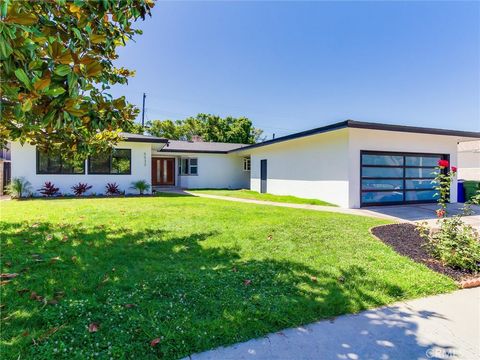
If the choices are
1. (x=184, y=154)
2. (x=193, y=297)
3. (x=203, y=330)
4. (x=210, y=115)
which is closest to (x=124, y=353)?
(x=203, y=330)

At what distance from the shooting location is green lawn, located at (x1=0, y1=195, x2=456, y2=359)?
240 centimetres

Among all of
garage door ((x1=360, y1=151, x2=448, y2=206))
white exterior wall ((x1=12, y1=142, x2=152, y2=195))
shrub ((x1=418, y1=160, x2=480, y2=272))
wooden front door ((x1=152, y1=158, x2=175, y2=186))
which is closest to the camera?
shrub ((x1=418, y1=160, x2=480, y2=272))

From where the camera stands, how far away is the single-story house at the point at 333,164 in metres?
10.3

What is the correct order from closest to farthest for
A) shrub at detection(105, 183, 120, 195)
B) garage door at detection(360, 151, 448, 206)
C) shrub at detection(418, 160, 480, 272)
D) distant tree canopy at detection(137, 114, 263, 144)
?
shrub at detection(418, 160, 480, 272) → garage door at detection(360, 151, 448, 206) → shrub at detection(105, 183, 120, 195) → distant tree canopy at detection(137, 114, 263, 144)

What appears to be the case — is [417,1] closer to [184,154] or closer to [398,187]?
[398,187]

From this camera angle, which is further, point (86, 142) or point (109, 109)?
point (86, 142)

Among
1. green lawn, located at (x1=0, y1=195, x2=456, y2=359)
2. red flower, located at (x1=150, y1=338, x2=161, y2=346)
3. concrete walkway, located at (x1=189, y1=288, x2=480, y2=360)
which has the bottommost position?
concrete walkway, located at (x1=189, y1=288, x2=480, y2=360)

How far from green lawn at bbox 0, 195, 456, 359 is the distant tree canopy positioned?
96.3ft

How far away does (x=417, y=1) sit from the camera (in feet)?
28.2

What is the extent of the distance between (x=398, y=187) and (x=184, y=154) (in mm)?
13772

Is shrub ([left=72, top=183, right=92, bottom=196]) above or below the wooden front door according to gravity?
below

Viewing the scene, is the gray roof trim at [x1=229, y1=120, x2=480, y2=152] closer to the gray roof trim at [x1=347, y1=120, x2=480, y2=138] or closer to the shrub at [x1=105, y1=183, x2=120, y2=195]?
the gray roof trim at [x1=347, y1=120, x2=480, y2=138]

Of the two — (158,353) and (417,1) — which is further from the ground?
(417,1)

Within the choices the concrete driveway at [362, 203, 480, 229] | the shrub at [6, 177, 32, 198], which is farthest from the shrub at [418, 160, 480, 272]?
the shrub at [6, 177, 32, 198]
